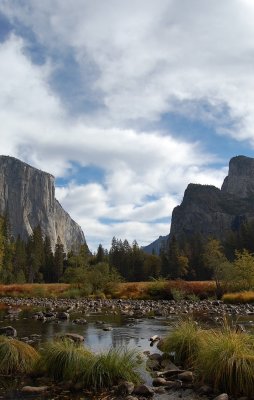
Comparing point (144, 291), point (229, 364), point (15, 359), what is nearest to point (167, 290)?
point (144, 291)

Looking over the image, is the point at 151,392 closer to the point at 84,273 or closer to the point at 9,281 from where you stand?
the point at 84,273

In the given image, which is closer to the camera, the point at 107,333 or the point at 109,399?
the point at 109,399

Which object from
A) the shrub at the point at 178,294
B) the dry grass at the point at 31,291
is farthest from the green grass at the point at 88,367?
the dry grass at the point at 31,291

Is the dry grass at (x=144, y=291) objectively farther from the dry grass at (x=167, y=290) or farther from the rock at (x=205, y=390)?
the rock at (x=205, y=390)

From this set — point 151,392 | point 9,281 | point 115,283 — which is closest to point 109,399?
point 151,392

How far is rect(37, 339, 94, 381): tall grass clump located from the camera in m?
10.9

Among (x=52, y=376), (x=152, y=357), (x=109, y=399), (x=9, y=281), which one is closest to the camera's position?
(x=109, y=399)

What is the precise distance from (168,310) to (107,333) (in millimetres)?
13817

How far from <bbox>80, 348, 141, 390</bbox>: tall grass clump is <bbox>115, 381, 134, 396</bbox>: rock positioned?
47cm

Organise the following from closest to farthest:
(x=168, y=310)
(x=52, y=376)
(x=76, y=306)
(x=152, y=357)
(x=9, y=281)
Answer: (x=52, y=376), (x=152, y=357), (x=168, y=310), (x=76, y=306), (x=9, y=281)

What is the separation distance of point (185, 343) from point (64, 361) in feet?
12.5

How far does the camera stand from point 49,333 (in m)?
20.5

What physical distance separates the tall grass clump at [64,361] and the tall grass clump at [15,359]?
0.48 meters

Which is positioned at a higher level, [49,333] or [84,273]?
[84,273]
